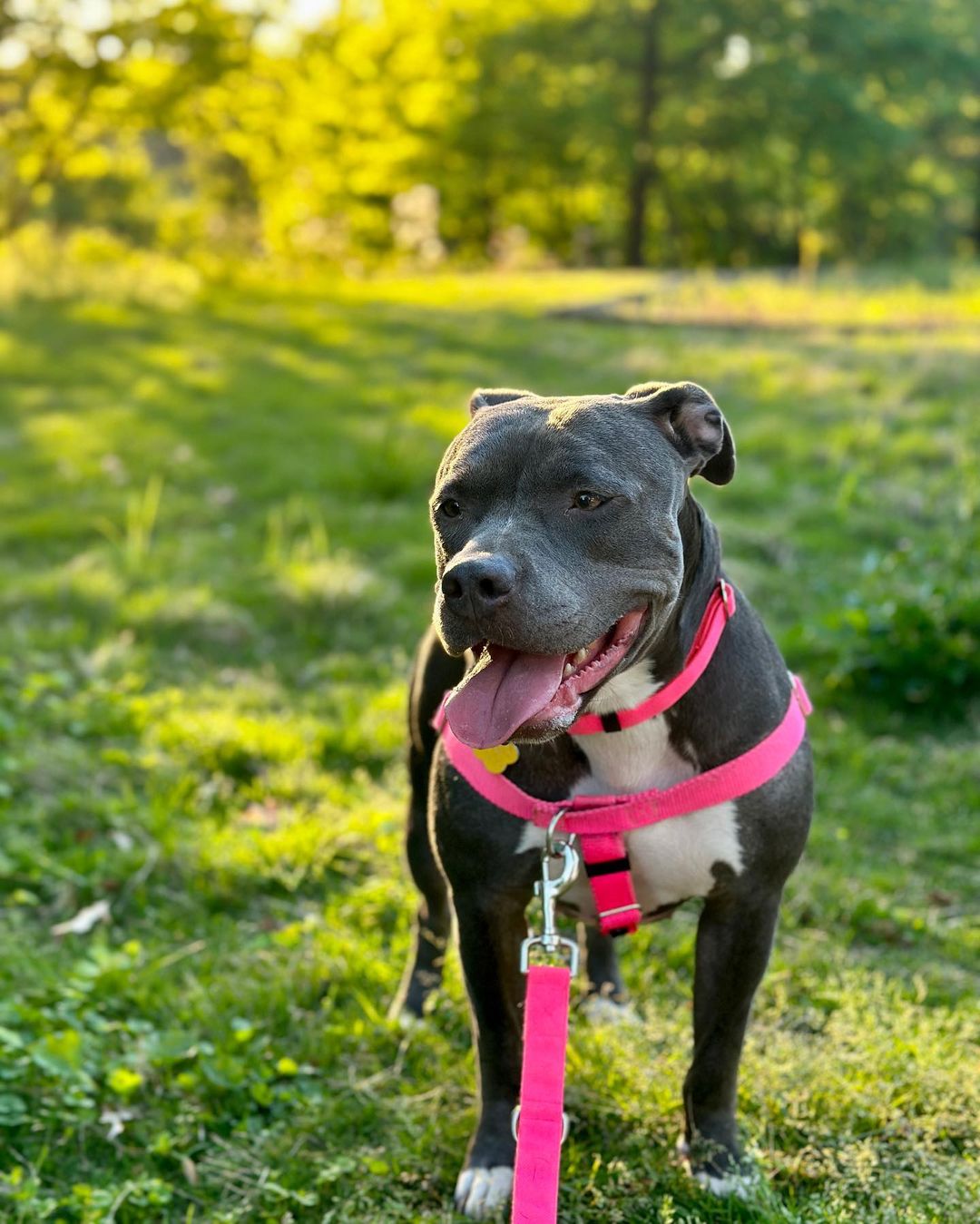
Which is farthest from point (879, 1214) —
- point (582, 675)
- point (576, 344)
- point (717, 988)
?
point (576, 344)

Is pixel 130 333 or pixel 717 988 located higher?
pixel 717 988

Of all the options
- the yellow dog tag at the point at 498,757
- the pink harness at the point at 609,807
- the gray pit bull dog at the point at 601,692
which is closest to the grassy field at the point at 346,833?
the gray pit bull dog at the point at 601,692

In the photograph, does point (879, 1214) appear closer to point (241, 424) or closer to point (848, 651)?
point (848, 651)

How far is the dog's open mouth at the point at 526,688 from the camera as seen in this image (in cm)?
221

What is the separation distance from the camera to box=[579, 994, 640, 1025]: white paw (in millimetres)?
3256

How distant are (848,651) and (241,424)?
19.2 ft

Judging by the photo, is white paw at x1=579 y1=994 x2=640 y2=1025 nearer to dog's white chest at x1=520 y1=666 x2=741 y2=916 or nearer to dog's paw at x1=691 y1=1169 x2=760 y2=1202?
dog's paw at x1=691 y1=1169 x2=760 y2=1202

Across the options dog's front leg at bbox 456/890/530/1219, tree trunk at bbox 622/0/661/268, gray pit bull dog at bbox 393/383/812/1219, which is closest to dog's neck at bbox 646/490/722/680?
gray pit bull dog at bbox 393/383/812/1219

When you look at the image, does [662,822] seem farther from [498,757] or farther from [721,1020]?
[721,1020]

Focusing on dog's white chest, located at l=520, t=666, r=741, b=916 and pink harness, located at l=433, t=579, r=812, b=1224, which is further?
dog's white chest, located at l=520, t=666, r=741, b=916

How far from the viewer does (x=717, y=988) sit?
2691 millimetres

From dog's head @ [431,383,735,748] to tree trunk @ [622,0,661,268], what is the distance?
25294mm

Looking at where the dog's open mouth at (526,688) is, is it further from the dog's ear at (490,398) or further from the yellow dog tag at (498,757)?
the dog's ear at (490,398)

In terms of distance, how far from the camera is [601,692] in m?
2.50
